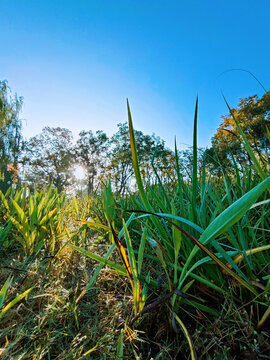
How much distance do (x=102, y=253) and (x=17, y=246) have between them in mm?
408

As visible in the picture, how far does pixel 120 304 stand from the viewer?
16.9 inches

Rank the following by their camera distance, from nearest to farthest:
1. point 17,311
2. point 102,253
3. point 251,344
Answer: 1. point 251,344
2. point 17,311
3. point 102,253

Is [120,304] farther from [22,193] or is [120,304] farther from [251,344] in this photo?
[22,193]

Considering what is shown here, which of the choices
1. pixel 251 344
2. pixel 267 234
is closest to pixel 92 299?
pixel 251 344

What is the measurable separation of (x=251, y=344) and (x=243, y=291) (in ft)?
0.29

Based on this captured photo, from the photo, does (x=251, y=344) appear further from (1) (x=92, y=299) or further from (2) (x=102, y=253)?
(2) (x=102, y=253)

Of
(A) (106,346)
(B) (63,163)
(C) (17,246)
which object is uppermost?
(B) (63,163)

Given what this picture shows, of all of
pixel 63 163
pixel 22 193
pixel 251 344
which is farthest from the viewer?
pixel 63 163

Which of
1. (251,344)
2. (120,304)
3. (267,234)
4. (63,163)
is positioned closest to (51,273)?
(120,304)

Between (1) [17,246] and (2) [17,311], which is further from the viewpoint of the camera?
(1) [17,246]

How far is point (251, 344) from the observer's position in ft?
0.95

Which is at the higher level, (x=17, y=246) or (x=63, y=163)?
(x=63, y=163)

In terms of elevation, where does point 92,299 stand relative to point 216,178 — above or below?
below

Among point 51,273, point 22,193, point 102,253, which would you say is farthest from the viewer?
point 22,193
